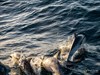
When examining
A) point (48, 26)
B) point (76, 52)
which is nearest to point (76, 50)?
point (76, 52)

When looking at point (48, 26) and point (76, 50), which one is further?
point (48, 26)

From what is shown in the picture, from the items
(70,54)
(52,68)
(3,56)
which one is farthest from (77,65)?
(3,56)

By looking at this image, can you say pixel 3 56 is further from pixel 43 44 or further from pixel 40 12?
pixel 40 12

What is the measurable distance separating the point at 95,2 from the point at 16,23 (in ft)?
15.7

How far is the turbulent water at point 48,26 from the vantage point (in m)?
11.1

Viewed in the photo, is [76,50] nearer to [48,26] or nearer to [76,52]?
[76,52]

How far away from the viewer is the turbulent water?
11085 mm

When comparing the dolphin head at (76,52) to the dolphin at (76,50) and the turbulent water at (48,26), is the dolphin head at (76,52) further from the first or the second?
the turbulent water at (48,26)

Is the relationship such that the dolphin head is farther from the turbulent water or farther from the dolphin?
the turbulent water

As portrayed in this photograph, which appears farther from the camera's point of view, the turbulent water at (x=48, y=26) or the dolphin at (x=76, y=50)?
the turbulent water at (x=48, y=26)

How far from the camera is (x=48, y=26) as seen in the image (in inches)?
527

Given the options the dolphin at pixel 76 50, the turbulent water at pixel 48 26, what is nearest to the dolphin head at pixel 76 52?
the dolphin at pixel 76 50

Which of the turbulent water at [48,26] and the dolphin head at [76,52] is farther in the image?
the turbulent water at [48,26]

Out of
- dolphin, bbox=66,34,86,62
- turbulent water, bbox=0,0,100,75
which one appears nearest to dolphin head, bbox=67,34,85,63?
dolphin, bbox=66,34,86,62
